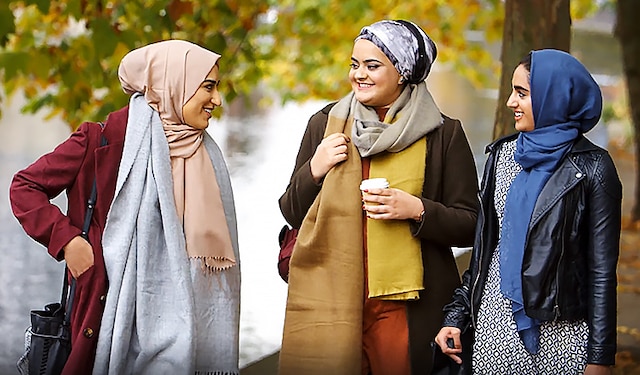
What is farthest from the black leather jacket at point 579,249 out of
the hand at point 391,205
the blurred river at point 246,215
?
the blurred river at point 246,215

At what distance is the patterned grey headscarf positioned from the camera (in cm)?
373

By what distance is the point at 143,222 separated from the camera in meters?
3.81

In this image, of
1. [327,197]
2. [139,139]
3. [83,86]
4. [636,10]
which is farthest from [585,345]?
[636,10]

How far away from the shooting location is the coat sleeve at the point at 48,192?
3725 mm

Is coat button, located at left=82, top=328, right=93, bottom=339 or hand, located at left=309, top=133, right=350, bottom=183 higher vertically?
hand, located at left=309, top=133, right=350, bottom=183

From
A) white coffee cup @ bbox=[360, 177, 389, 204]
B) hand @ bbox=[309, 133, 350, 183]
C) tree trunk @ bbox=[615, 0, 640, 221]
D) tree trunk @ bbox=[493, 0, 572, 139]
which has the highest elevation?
Answer: tree trunk @ bbox=[615, 0, 640, 221]

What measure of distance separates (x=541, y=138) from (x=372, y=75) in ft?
2.04

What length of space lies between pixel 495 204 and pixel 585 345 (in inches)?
21.9

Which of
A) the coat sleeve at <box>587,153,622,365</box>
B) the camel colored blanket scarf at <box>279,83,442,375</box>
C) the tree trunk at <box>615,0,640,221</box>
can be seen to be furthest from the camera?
the tree trunk at <box>615,0,640,221</box>

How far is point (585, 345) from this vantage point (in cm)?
357

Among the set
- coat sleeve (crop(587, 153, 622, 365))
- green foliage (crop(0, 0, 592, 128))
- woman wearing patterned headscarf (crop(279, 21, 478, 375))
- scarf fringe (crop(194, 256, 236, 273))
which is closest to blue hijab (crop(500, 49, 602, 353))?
coat sleeve (crop(587, 153, 622, 365))

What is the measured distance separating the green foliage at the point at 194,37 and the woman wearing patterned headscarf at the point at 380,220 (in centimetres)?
297

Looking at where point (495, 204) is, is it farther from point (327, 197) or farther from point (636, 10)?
point (636, 10)

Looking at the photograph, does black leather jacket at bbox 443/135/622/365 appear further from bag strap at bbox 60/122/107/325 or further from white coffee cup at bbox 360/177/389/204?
bag strap at bbox 60/122/107/325
